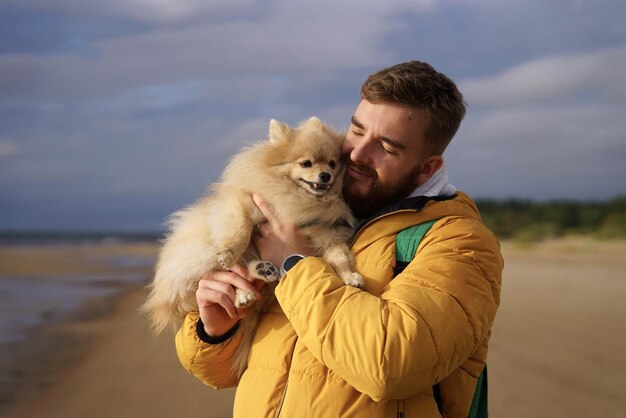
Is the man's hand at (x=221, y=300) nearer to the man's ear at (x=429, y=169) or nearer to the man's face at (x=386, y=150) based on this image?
the man's face at (x=386, y=150)

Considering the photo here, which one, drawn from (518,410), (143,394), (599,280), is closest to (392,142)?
(518,410)

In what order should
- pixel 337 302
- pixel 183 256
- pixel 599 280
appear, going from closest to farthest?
pixel 337 302 → pixel 183 256 → pixel 599 280

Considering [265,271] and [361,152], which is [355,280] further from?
[361,152]

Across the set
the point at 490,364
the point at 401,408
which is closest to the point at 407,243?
the point at 401,408

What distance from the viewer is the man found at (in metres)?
1.79

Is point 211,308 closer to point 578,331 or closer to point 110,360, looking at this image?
point 110,360

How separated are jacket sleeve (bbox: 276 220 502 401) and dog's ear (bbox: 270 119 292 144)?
997mm

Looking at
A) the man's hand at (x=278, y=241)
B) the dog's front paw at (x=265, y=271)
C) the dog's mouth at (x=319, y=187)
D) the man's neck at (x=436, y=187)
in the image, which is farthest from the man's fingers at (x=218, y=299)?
the man's neck at (x=436, y=187)

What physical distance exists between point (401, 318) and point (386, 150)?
0.80m

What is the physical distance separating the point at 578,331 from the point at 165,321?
244 inches

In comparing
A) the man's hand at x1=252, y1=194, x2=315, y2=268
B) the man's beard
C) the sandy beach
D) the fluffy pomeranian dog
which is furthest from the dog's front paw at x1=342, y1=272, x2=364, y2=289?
the sandy beach

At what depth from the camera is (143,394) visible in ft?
19.2

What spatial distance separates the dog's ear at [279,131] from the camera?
9.37 ft

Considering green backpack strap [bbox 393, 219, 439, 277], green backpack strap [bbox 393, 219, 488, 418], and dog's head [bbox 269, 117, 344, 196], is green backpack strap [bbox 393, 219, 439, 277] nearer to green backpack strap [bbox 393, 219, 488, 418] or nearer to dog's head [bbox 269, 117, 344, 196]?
green backpack strap [bbox 393, 219, 488, 418]
